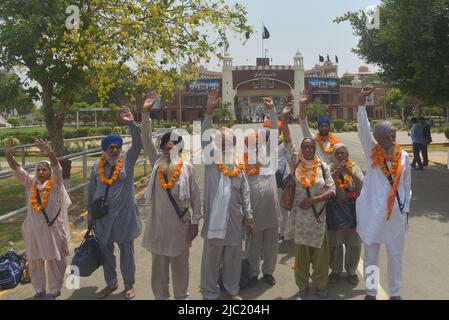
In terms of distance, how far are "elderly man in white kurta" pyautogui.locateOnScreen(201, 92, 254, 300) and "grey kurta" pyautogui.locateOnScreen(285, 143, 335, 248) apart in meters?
0.47

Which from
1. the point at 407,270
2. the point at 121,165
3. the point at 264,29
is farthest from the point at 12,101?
the point at 264,29

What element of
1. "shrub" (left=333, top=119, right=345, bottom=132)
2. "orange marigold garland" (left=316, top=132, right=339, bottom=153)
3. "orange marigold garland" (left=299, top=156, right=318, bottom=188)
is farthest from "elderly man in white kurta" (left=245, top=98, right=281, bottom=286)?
"shrub" (left=333, top=119, right=345, bottom=132)

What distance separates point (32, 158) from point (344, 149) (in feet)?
56.0

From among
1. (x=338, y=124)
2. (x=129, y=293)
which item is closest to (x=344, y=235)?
(x=129, y=293)

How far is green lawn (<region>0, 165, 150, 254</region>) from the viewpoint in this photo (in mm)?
6418

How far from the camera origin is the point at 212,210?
4.04 m

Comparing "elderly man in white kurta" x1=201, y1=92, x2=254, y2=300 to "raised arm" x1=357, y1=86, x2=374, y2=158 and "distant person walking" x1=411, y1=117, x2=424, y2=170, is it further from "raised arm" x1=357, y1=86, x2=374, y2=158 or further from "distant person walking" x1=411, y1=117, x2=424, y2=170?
"distant person walking" x1=411, y1=117, x2=424, y2=170

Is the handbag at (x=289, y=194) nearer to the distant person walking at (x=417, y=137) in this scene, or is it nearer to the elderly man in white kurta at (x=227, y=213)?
the elderly man in white kurta at (x=227, y=213)

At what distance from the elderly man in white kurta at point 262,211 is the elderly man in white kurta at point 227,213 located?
0.33m

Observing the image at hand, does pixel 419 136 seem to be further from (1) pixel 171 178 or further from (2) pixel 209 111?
(1) pixel 171 178

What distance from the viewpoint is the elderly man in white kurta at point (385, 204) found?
404cm

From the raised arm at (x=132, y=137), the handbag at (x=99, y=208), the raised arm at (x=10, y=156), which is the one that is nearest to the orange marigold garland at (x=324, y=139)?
the raised arm at (x=132, y=137)

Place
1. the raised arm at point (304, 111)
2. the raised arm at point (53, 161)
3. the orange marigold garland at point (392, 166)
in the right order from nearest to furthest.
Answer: the orange marigold garland at point (392, 166) < the raised arm at point (53, 161) < the raised arm at point (304, 111)

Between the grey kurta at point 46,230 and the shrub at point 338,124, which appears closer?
the grey kurta at point 46,230
